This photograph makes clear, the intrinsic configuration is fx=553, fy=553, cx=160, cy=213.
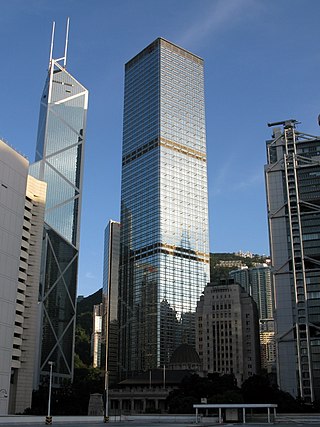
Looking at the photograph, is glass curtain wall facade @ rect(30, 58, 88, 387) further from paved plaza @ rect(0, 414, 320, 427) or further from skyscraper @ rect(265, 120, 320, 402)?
paved plaza @ rect(0, 414, 320, 427)

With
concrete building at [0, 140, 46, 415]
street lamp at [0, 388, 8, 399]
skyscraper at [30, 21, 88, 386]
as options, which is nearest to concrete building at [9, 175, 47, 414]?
concrete building at [0, 140, 46, 415]

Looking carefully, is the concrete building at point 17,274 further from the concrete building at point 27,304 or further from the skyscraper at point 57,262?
the skyscraper at point 57,262

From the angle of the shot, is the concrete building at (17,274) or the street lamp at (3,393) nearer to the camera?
the street lamp at (3,393)

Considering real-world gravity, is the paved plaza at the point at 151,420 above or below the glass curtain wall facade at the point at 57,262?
below

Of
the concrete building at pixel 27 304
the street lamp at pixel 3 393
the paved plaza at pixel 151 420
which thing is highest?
the concrete building at pixel 27 304

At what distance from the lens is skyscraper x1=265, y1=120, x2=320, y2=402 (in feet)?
474

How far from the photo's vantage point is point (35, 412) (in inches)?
3964

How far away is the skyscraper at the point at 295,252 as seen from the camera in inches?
5694

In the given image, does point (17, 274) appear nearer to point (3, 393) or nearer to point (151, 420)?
point (3, 393)

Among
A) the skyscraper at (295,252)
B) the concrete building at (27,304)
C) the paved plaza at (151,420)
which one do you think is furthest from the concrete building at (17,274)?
the skyscraper at (295,252)

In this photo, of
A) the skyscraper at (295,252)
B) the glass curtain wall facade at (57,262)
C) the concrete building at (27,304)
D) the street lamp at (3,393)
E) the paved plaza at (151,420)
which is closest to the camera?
the paved plaza at (151,420)

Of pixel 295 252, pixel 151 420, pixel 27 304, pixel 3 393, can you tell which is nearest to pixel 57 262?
pixel 27 304

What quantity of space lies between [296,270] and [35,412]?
274 ft

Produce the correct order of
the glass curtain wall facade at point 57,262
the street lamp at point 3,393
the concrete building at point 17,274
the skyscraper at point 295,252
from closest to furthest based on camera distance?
the street lamp at point 3,393 < the concrete building at point 17,274 < the skyscraper at point 295,252 < the glass curtain wall facade at point 57,262
